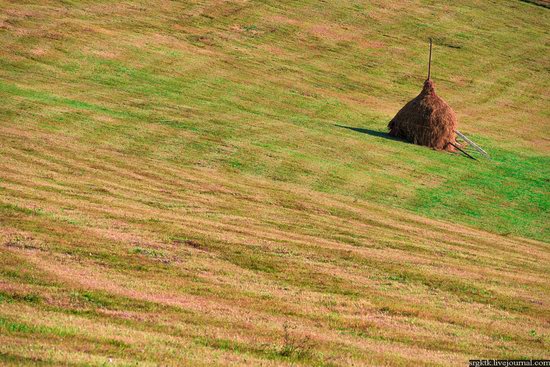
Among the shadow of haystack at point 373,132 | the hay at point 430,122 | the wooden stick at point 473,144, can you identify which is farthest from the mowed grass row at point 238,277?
the wooden stick at point 473,144

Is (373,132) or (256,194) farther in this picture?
(373,132)

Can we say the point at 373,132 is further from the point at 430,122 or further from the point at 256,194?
the point at 256,194

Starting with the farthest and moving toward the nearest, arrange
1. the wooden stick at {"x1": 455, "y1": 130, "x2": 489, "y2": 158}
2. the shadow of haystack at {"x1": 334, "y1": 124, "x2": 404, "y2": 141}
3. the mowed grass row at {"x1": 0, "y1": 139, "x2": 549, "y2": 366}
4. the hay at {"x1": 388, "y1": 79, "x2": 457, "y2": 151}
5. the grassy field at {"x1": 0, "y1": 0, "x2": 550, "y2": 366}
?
the shadow of haystack at {"x1": 334, "y1": 124, "x2": 404, "y2": 141} < the wooden stick at {"x1": 455, "y1": 130, "x2": 489, "y2": 158} < the hay at {"x1": 388, "y1": 79, "x2": 457, "y2": 151} < the grassy field at {"x1": 0, "y1": 0, "x2": 550, "y2": 366} < the mowed grass row at {"x1": 0, "y1": 139, "x2": 549, "y2": 366}

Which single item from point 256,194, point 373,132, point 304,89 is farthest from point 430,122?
point 256,194

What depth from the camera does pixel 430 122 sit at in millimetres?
51031

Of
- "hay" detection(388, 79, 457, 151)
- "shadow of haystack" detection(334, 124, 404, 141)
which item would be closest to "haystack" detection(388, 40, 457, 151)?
"hay" detection(388, 79, 457, 151)

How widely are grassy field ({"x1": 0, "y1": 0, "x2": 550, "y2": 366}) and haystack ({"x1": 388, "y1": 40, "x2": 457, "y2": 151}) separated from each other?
187cm

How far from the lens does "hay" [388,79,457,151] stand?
5078 cm

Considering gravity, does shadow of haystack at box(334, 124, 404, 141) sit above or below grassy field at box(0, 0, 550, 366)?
below

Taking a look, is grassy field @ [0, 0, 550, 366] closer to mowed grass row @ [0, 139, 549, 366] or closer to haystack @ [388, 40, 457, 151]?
mowed grass row @ [0, 139, 549, 366]

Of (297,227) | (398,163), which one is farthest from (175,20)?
(297,227)

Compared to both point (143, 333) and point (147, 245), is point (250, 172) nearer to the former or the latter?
point (147, 245)

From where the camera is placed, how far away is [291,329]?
1917 cm

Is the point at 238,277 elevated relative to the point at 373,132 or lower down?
elevated
